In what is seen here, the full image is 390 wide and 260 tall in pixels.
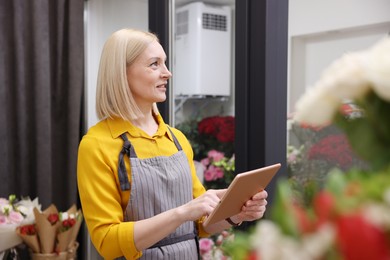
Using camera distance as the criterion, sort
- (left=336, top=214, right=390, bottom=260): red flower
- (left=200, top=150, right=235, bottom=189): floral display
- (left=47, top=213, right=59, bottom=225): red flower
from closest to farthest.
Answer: (left=336, top=214, right=390, bottom=260): red flower, (left=200, top=150, right=235, bottom=189): floral display, (left=47, top=213, right=59, bottom=225): red flower

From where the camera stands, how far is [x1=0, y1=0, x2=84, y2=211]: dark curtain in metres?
3.00

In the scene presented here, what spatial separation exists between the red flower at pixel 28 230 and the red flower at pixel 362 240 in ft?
8.03

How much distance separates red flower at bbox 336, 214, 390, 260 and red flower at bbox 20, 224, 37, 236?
2448mm

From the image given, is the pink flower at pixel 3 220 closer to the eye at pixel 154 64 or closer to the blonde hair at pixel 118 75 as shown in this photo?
Answer: the blonde hair at pixel 118 75

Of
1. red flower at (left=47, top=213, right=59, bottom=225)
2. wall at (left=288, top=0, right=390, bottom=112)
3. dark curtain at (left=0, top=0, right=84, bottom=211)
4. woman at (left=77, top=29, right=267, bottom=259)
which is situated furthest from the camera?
dark curtain at (left=0, top=0, right=84, bottom=211)

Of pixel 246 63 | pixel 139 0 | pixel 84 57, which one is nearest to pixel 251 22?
pixel 246 63

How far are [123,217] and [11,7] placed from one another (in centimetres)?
197

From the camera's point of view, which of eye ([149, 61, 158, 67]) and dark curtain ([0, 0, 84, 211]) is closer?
eye ([149, 61, 158, 67])

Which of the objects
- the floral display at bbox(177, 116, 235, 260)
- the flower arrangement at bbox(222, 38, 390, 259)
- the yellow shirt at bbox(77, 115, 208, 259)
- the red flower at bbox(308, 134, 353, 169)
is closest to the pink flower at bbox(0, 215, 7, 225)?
the floral display at bbox(177, 116, 235, 260)

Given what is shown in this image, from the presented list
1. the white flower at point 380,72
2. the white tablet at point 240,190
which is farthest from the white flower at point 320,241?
the white tablet at point 240,190

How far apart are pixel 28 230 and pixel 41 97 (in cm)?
89

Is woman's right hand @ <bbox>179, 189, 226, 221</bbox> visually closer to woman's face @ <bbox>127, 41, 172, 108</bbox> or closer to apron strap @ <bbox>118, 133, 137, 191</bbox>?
apron strap @ <bbox>118, 133, 137, 191</bbox>

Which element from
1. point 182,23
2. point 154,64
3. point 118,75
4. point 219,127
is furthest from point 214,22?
point 118,75

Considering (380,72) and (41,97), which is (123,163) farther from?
(41,97)
